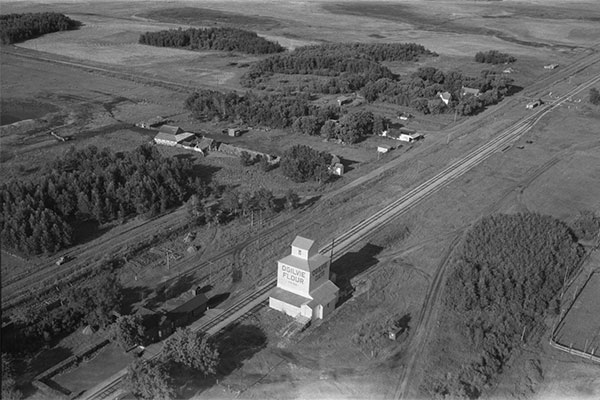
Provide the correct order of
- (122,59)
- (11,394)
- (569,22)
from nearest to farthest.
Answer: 1. (11,394)
2. (122,59)
3. (569,22)

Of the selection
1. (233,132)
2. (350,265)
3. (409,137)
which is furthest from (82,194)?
(409,137)

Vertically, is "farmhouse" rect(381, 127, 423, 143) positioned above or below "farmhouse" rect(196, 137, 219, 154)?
above

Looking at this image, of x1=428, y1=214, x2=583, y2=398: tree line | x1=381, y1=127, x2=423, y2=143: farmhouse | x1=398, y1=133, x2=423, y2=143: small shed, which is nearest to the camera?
x1=428, y1=214, x2=583, y2=398: tree line

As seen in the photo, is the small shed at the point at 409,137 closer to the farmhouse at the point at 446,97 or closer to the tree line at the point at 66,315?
the farmhouse at the point at 446,97

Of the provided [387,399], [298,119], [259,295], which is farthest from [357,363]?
[298,119]

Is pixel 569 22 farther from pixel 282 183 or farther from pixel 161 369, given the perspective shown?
pixel 161 369

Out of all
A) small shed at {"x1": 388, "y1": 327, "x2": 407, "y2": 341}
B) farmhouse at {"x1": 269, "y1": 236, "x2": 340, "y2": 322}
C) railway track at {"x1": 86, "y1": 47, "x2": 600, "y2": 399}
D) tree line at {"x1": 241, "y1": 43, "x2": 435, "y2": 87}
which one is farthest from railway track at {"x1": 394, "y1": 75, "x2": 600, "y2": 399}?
tree line at {"x1": 241, "y1": 43, "x2": 435, "y2": 87}

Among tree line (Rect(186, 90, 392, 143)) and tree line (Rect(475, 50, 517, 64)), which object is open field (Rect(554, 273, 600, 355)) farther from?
tree line (Rect(475, 50, 517, 64))
